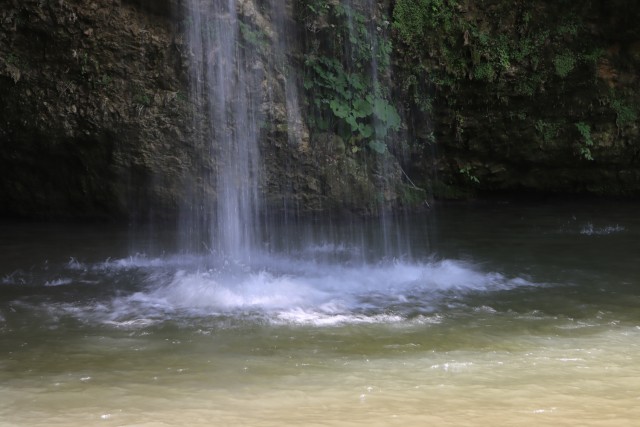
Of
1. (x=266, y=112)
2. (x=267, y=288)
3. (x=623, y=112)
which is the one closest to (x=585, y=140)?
(x=623, y=112)

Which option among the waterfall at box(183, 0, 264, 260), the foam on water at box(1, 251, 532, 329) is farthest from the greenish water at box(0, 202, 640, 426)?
the waterfall at box(183, 0, 264, 260)

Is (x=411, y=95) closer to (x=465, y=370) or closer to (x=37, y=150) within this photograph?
(x=37, y=150)

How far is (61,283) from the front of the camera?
594cm

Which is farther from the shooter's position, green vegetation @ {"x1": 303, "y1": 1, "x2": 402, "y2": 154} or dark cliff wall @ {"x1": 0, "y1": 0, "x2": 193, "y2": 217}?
green vegetation @ {"x1": 303, "y1": 1, "x2": 402, "y2": 154}

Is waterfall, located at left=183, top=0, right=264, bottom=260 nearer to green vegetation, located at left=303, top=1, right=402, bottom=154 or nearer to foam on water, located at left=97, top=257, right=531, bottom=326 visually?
green vegetation, located at left=303, top=1, right=402, bottom=154

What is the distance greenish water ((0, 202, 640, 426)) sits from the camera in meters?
2.90

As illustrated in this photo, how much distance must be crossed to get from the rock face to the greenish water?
1.27 metres

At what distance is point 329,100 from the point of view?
9422mm

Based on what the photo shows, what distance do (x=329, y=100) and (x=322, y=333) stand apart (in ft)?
18.6

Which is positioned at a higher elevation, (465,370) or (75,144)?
(75,144)

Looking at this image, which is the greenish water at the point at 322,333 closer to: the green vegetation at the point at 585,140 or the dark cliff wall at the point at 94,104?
the dark cliff wall at the point at 94,104

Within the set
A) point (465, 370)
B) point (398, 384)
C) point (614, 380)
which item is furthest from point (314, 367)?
point (614, 380)

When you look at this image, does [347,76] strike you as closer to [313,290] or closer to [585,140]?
[585,140]

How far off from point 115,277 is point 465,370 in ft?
12.9
